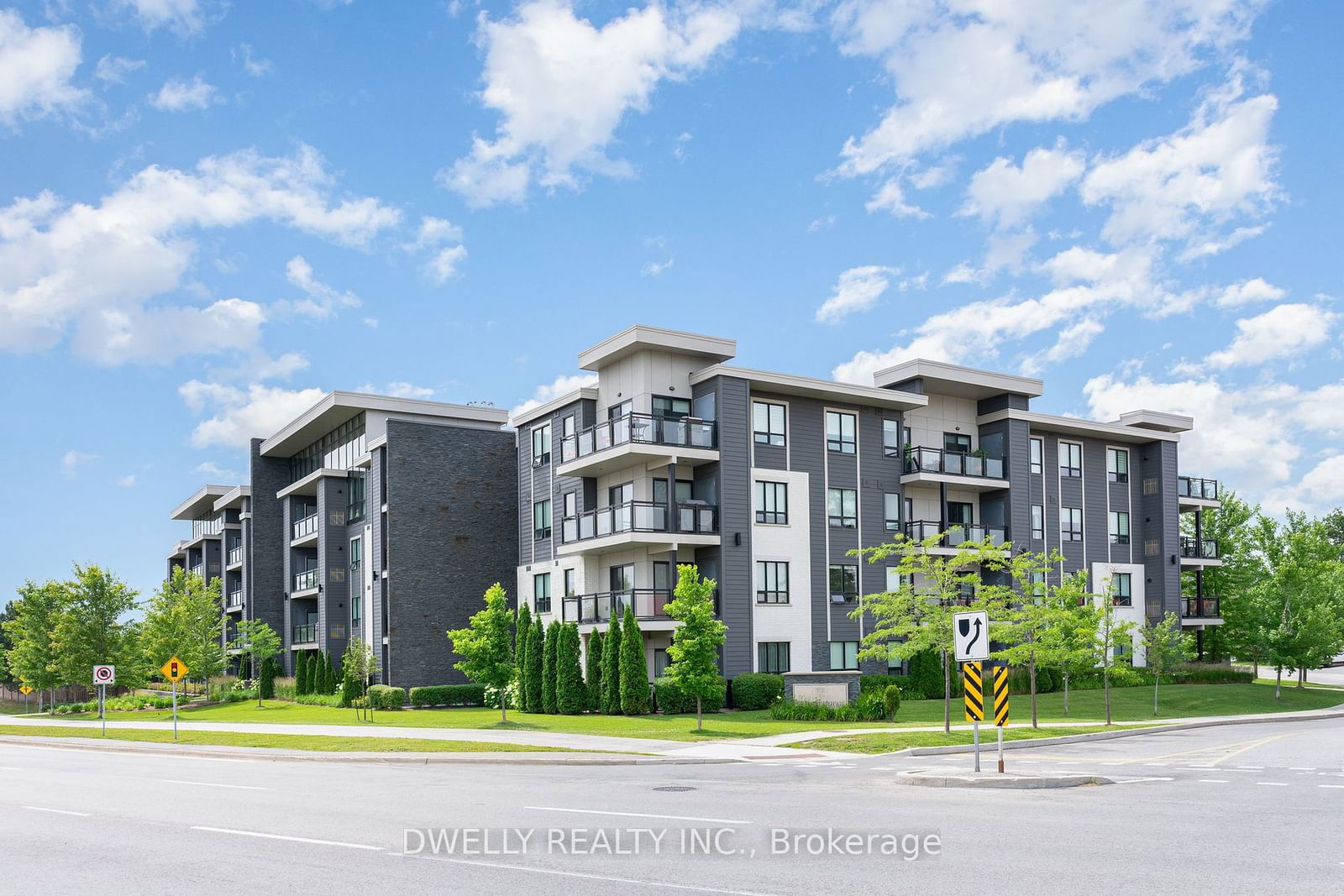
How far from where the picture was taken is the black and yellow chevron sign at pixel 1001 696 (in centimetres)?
1911

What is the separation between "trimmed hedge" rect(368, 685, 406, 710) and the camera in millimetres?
46344

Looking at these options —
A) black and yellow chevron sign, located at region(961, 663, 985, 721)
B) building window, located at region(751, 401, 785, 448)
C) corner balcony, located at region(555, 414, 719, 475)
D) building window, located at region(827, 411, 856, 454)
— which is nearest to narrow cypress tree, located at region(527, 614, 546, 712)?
corner balcony, located at region(555, 414, 719, 475)

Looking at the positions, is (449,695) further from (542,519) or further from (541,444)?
(541,444)

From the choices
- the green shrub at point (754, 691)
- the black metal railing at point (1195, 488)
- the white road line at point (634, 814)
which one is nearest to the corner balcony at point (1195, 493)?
the black metal railing at point (1195, 488)

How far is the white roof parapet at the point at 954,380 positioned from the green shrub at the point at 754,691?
1525 centimetres

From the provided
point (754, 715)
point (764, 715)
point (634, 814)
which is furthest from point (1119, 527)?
point (634, 814)

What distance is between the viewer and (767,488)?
4241 cm

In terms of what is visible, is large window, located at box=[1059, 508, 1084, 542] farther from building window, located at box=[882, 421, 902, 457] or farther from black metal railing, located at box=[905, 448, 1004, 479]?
building window, located at box=[882, 421, 902, 457]

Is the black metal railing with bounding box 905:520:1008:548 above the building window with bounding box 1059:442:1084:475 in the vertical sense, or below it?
below

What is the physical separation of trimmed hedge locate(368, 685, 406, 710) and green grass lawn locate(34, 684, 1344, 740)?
1.15m

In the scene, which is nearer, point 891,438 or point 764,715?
point 764,715

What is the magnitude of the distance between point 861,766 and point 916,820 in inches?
356

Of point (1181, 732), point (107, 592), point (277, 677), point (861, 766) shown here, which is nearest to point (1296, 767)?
point (861, 766)

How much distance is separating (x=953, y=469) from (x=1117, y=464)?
492 inches
